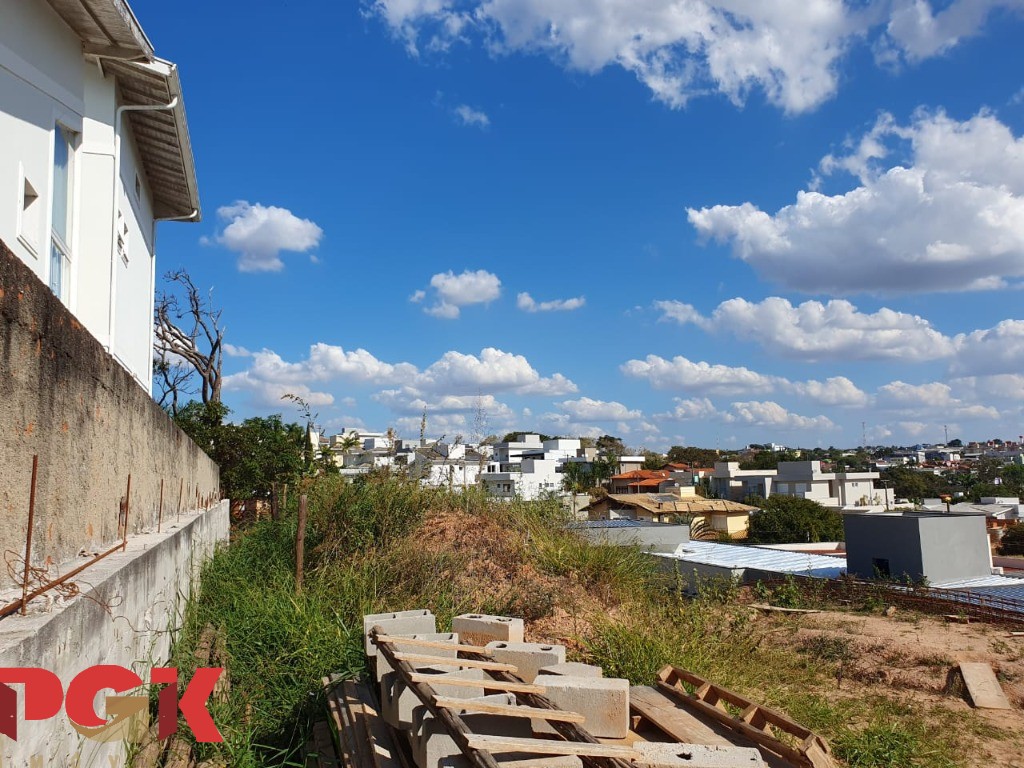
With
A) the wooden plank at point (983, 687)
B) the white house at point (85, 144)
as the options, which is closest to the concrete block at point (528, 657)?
the white house at point (85, 144)

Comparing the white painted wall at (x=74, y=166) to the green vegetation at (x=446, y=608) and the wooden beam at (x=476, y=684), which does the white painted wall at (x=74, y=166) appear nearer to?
the green vegetation at (x=446, y=608)

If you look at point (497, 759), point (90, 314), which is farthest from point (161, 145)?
point (497, 759)

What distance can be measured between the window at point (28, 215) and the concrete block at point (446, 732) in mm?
5690

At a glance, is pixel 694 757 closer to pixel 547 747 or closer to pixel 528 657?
pixel 547 747

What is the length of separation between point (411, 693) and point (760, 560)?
21.4 metres

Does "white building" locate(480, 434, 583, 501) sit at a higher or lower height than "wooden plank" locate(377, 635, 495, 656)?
higher

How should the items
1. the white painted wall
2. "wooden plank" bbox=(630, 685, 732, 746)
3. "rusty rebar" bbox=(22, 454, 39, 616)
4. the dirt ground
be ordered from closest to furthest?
"rusty rebar" bbox=(22, 454, 39, 616) → "wooden plank" bbox=(630, 685, 732, 746) → the white painted wall → the dirt ground

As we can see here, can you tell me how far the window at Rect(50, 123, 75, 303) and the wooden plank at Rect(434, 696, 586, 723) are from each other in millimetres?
6735

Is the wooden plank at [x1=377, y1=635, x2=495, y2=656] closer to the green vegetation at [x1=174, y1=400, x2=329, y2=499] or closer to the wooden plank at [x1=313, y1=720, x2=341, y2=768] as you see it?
the wooden plank at [x1=313, y1=720, x2=341, y2=768]

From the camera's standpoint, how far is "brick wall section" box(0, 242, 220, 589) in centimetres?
281

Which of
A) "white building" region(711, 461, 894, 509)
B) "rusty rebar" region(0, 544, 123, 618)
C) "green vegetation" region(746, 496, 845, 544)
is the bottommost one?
"green vegetation" region(746, 496, 845, 544)

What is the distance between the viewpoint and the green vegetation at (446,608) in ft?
19.2

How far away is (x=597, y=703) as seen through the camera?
402 centimetres

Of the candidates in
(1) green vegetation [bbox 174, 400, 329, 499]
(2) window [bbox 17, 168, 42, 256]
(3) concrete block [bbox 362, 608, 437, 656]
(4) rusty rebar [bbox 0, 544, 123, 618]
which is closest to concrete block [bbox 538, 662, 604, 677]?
(3) concrete block [bbox 362, 608, 437, 656]
